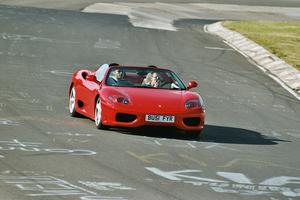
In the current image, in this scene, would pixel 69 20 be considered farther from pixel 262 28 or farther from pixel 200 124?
pixel 200 124

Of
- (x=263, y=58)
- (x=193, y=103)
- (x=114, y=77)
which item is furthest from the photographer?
(x=263, y=58)

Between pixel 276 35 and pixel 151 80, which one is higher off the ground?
pixel 151 80

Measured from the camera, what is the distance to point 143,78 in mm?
19344

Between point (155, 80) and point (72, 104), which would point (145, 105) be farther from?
point (72, 104)

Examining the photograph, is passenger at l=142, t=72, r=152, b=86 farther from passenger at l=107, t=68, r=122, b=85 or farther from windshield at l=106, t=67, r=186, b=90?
passenger at l=107, t=68, r=122, b=85

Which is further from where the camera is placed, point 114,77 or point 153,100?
point 114,77

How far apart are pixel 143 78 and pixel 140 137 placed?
7.13 feet

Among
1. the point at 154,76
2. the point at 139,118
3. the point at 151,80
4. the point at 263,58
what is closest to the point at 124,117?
the point at 139,118

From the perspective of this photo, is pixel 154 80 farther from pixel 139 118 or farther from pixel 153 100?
pixel 139 118

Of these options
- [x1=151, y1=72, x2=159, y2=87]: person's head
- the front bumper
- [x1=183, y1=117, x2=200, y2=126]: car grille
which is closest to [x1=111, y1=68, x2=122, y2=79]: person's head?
[x1=151, y1=72, x2=159, y2=87]: person's head

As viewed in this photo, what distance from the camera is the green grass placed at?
34.4m

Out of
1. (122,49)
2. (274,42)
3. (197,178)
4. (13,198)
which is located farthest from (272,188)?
(274,42)

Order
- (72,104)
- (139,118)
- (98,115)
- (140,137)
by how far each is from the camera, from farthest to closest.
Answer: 1. (72,104)
2. (98,115)
3. (139,118)
4. (140,137)

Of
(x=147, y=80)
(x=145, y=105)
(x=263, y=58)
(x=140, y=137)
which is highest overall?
(x=147, y=80)
